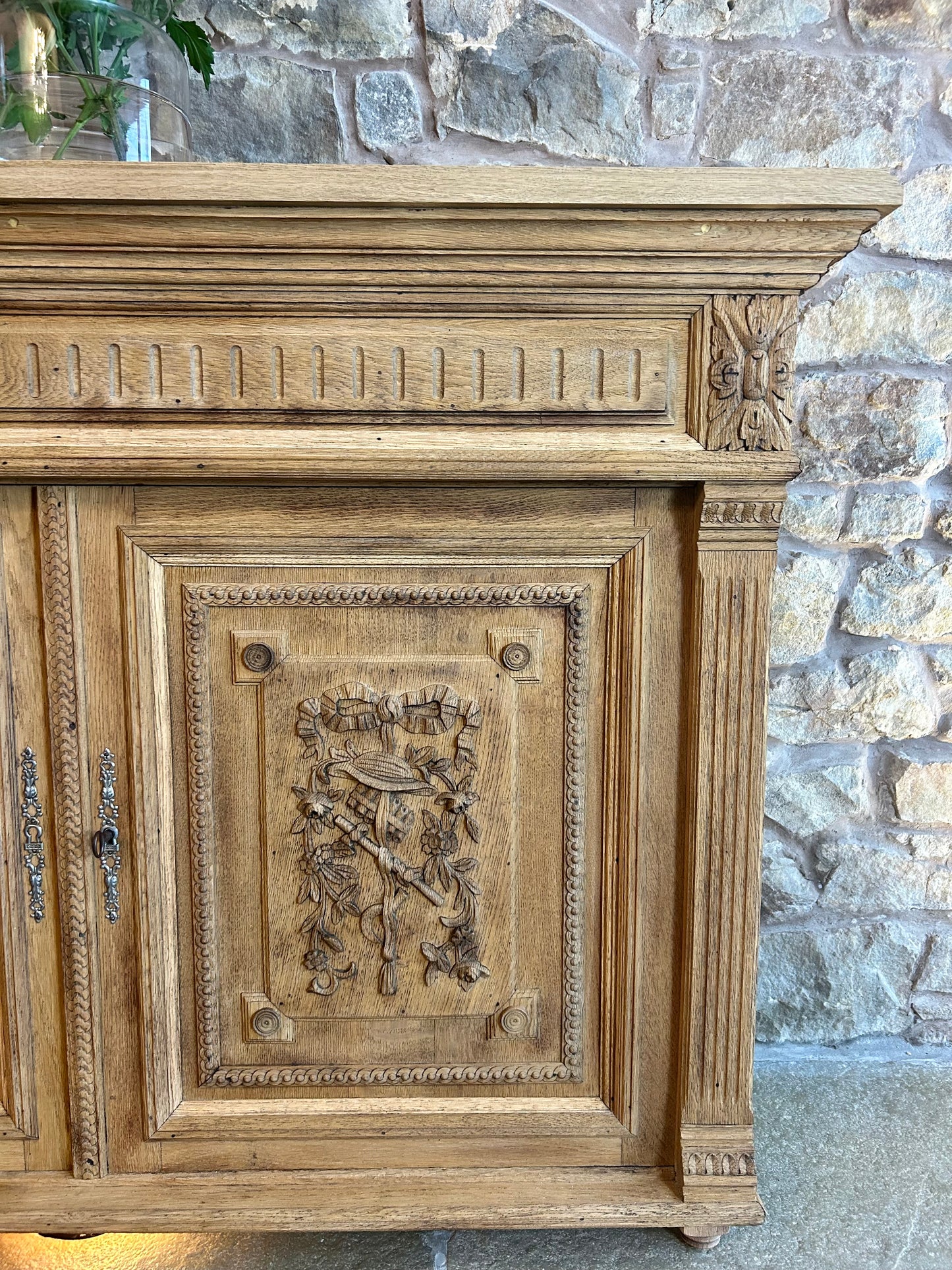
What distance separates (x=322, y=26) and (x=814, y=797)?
1467 mm

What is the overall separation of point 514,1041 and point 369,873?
28cm

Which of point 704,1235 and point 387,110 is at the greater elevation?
point 387,110

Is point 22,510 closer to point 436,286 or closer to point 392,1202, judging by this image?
point 436,286

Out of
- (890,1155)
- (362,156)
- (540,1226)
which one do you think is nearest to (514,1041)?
(540,1226)

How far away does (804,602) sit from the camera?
1477mm

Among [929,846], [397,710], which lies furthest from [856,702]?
[397,710]

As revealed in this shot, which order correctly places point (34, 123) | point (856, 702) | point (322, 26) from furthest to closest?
point (856, 702), point (322, 26), point (34, 123)

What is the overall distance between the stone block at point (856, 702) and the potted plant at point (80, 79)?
122cm

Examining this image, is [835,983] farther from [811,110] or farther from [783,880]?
[811,110]

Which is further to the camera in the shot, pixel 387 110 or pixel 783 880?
pixel 783 880

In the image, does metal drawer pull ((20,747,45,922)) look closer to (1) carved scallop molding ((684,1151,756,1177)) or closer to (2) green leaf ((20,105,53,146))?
(2) green leaf ((20,105,53,146))

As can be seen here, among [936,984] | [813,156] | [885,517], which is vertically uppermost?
[813,156]

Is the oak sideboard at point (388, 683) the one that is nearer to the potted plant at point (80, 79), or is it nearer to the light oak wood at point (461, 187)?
the light oak wood at point (461, 187)

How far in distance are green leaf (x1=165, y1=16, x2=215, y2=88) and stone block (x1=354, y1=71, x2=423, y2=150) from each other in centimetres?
28
